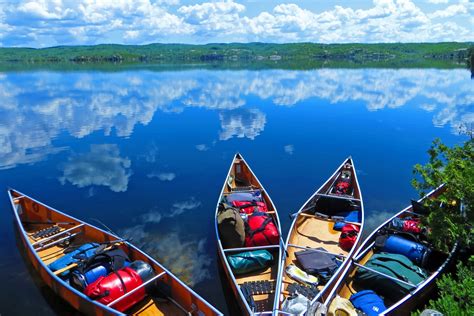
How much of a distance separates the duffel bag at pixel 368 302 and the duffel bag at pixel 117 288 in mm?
6157

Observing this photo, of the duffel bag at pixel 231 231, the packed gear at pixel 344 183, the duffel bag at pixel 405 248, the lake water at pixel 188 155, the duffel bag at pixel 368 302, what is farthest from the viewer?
the packed gear at pixel 344 183

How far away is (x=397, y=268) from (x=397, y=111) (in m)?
39.9

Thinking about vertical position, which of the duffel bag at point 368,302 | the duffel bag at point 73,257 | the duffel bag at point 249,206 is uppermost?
the duffel bag at point 249,206

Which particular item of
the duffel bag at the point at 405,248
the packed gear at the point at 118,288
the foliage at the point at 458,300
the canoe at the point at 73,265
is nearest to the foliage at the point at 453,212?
the duffel bag at the point at 405,248

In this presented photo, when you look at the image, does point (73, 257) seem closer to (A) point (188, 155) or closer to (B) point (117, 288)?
(B) point (117, 288)

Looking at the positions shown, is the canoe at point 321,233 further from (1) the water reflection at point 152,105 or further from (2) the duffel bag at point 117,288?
(1) the water reflection at point 152,105

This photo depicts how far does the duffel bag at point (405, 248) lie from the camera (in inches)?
459

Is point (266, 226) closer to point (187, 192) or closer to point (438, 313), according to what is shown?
point (438, 313)

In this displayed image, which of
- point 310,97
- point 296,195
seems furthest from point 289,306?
point 310,97

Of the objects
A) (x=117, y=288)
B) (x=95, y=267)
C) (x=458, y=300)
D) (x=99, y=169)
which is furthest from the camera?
(x=99, y=169)

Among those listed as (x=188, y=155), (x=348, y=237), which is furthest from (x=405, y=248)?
(x=188, y=155)

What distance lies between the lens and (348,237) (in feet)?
44.4

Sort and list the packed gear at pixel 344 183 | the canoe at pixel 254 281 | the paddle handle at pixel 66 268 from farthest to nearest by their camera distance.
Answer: the packed gear at pixel 344 183 → the paddle handle at pixel 66 268 → the canoe at pixel 254 281

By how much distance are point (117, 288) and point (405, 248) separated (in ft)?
30.2
